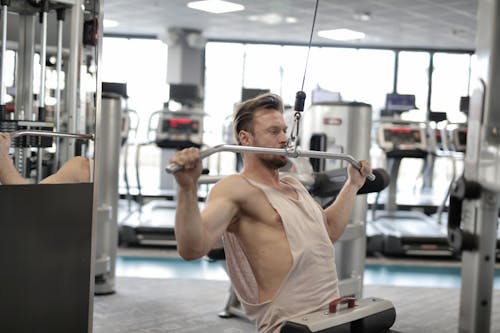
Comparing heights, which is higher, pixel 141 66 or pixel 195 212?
pixel 141 66

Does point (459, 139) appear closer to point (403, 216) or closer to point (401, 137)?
point (401, 137)

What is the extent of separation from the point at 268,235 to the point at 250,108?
48 cm

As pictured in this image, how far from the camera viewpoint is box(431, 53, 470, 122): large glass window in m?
13.3

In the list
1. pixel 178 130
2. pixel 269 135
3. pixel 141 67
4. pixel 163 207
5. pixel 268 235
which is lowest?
pixel 163 207

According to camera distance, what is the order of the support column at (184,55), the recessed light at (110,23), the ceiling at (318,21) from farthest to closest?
the support column at (184,55), the recessed light at (110,23), the ceiling at (318,21)

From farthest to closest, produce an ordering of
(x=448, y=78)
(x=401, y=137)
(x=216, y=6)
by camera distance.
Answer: (x=448, y=78), (x=216, y=6), (x=401, y=137)

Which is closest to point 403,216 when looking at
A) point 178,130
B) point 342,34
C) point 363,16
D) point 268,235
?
point 178,130

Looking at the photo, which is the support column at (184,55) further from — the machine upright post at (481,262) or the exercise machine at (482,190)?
the machine upright post at (481,262)

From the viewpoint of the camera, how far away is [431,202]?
9.96 m

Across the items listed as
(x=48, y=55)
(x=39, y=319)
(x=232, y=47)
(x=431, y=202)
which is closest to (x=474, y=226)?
(x=39, y=319)

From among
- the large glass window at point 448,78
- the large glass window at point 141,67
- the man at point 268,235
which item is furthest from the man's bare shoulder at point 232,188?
the large glass window at point 448,78

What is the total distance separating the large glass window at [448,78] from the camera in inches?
525

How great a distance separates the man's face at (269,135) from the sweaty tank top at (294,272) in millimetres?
103

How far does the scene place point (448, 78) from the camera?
1341cm
